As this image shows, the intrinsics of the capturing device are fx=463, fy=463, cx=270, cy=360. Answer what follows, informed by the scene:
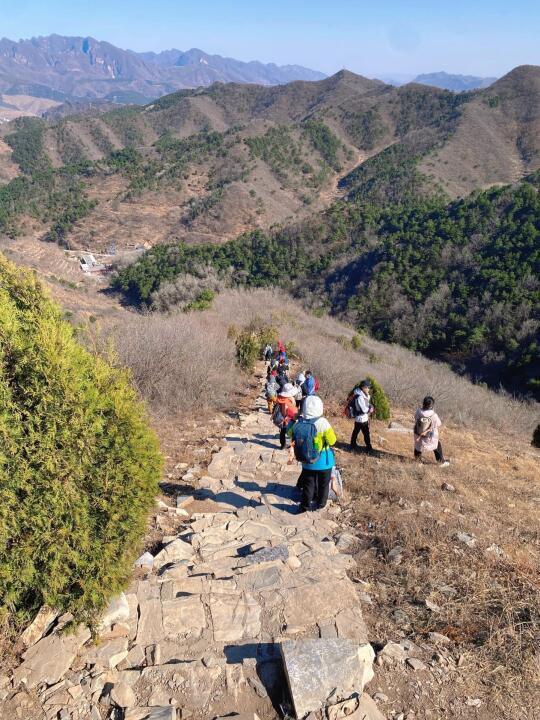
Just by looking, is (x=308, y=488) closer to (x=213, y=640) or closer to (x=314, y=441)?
(x=314, y=441)

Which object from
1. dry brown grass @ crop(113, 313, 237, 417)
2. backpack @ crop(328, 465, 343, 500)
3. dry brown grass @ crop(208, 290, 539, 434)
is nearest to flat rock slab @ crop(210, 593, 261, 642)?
backpack @ crop(328, 465, 343, 500)

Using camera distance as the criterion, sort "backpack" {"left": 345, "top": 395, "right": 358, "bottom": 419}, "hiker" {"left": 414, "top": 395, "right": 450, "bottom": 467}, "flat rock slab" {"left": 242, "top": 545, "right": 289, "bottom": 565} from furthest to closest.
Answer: "backpack" {"left": 345, "top": 395, "right": 358, "bottom": 419} → "hiker" {"left": 414, "top": 395, "right": 450, "bottom": 467} → "flat rock slab" {"left": 242, "top": 545, "right": 289, "bottom": 565}

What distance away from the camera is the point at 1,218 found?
58.4 m

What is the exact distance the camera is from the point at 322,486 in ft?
17.0

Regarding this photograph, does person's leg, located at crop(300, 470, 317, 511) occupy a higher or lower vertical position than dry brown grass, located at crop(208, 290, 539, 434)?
higher

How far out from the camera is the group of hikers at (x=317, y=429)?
480cm

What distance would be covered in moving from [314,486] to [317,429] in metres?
0.84

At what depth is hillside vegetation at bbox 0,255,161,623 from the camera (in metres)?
2.85

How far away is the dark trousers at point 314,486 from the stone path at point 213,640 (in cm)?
41

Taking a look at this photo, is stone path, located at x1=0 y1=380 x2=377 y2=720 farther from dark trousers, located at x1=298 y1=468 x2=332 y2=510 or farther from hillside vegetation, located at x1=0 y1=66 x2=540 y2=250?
hillside vegetation, located at x1=0 y1=66 x2=540 y2=250

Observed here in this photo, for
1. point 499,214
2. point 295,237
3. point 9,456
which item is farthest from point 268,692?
point 295,237

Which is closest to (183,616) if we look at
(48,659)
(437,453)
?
(48,659)

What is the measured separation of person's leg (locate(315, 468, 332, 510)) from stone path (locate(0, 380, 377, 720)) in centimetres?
41

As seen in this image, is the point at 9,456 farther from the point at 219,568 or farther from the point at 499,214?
the point at 499,214
